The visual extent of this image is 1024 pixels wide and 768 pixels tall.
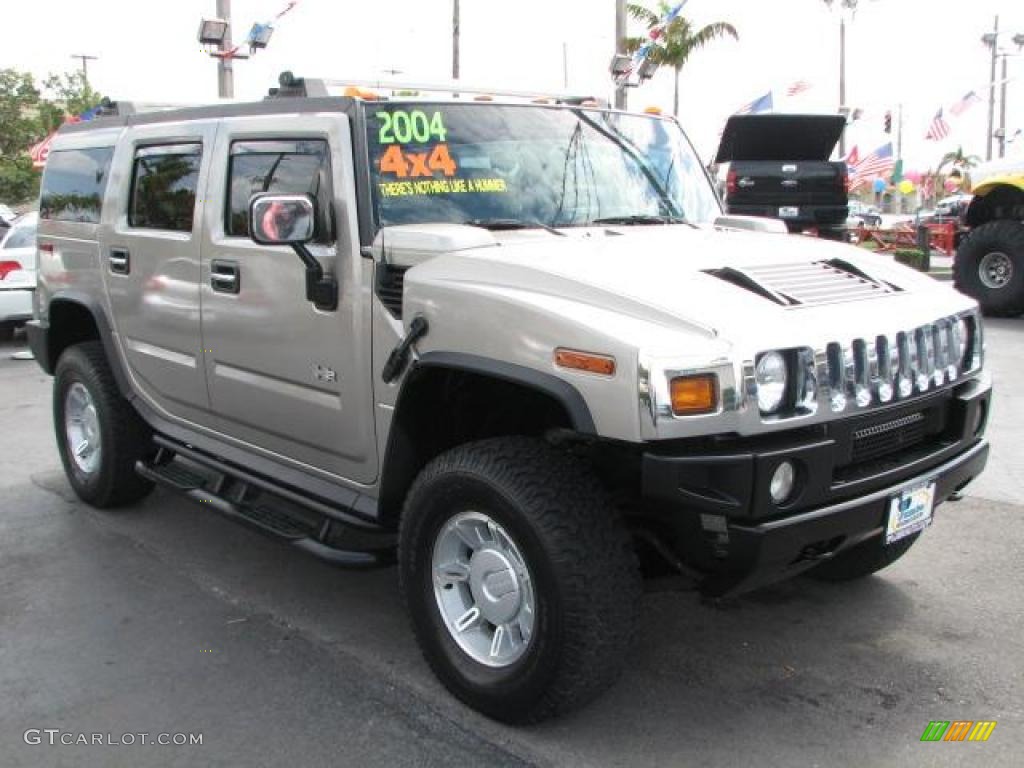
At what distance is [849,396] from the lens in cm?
287

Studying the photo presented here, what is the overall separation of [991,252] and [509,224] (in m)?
9.56

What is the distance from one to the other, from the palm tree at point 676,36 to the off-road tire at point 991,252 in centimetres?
1275

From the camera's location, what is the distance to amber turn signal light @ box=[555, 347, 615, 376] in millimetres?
2689

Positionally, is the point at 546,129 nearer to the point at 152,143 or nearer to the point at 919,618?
the point at 152,143

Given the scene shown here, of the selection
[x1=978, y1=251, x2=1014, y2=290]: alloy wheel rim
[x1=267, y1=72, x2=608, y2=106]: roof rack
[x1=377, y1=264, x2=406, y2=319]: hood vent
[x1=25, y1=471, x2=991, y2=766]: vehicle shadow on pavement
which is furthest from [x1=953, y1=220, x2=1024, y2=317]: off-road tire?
[x1=377, y1=264, x2=406, y2=319]: hood vent

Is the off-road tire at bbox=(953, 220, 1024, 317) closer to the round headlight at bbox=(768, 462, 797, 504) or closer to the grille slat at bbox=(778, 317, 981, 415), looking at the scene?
the grille slat at bbox=(778, 317, 981, 415)

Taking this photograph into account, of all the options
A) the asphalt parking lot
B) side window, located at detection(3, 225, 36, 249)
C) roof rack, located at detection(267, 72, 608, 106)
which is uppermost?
roof rack, located at detection(267, 72, 608, 106)

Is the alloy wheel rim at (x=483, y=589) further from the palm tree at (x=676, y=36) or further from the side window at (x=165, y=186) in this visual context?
the palm tree at (x=676, y=36)

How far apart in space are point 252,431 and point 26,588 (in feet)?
4.09

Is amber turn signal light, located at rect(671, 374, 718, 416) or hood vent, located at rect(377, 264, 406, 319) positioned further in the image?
hood vent, located at rect(377, 264, 406, 319)

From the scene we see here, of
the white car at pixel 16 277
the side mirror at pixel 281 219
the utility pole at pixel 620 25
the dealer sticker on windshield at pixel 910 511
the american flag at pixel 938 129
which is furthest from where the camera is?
the american flag at pixel 938 129

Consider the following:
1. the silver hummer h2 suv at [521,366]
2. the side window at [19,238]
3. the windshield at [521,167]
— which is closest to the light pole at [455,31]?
the side window at [19,238]

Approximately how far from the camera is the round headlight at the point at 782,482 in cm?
269

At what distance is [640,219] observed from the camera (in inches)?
160
